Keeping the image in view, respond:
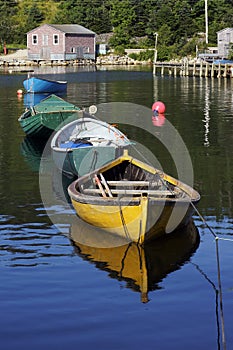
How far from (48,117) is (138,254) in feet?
53.6

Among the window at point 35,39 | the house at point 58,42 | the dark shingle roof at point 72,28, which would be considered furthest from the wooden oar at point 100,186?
the window at point 35,39

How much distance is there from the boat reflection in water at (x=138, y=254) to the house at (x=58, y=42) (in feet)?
298

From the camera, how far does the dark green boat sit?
30766 mm

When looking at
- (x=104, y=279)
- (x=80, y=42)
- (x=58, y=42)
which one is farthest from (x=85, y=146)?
(x=80, y=42)

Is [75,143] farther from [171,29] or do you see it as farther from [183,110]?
[171,29]

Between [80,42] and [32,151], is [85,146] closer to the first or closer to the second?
[32,151]

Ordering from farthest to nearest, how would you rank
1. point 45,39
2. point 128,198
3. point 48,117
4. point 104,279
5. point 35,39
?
1. point 35,39
2. point 45,39
3. point 48,117
4. point 128,198
5. point 104,279

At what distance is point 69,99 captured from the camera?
54.2 m

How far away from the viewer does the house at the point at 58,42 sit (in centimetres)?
10575

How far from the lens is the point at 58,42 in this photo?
348 ft

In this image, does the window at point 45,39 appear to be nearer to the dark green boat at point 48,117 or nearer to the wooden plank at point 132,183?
the dark green boat at point 48,117

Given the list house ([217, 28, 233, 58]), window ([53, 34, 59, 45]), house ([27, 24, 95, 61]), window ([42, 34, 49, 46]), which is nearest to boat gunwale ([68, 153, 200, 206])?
house ([217, 28, 233, 58])

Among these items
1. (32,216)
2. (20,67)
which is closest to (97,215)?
(32,216)

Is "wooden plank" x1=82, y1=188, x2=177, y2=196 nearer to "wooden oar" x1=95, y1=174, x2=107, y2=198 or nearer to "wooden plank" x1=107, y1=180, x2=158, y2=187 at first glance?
"wooden oar" x1=95, y1=174, x2=107, y2=198
